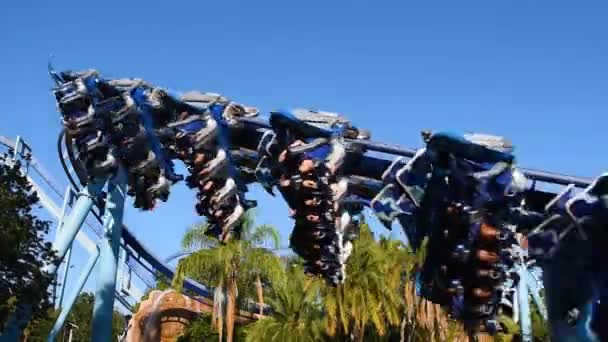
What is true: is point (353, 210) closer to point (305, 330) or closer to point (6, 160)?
point (6, 160)

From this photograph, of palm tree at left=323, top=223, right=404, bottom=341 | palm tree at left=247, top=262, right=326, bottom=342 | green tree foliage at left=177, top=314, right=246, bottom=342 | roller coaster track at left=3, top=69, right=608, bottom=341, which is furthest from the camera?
green tree foliage at left=177, top=314, right=246, bottom=342

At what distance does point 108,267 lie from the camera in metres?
9.49

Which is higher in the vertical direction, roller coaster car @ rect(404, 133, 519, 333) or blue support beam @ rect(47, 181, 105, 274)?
blue support beam @ rect(47, 181, 105, 274)

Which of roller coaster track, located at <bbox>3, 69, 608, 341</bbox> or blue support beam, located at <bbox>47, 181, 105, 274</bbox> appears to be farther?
blue support beam, located at <bbox>47, 181, 105, 274</bbox>

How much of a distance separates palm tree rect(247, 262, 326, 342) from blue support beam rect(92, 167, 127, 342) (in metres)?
7.99

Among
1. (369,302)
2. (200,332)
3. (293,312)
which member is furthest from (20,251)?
(200,332)

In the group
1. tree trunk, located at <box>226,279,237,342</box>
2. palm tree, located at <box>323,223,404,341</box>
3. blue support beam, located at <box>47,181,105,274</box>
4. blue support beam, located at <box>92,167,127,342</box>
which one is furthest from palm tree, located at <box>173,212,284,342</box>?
blue support beam, located at <box>92,167,127,342</box>

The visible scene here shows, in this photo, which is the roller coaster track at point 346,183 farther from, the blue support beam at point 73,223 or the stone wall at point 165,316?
the stone wall at point 165,316

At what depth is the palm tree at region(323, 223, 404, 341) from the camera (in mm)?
15328

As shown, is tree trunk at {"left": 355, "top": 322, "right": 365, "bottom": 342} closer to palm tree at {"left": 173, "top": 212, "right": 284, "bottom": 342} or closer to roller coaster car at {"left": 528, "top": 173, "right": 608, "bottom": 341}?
palm tree at {"left": 173, "top": 212, "right": 284, "bottom": 342}

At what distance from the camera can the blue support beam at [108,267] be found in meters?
8.55

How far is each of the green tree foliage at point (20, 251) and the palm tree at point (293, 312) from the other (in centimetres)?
670

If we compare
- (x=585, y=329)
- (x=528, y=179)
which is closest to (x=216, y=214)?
(x=528, y=179)

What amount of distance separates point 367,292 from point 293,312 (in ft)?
12.9
